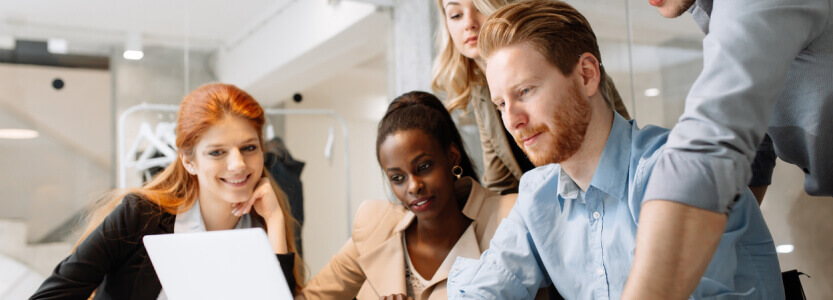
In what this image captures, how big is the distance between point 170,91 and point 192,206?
1.23m

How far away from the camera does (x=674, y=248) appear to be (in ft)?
2.50

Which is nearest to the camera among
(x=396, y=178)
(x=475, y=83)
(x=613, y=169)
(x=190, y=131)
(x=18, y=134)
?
(x=613, y=169)

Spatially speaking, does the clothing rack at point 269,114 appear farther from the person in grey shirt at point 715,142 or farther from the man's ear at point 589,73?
the person in grey shirt at point 715,142

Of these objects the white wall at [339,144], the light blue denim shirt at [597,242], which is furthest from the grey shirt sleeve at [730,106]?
the white wall at [339,144]

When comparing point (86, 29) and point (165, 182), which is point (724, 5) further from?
point (86, 29)

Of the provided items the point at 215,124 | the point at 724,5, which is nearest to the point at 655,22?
the point at 724,5

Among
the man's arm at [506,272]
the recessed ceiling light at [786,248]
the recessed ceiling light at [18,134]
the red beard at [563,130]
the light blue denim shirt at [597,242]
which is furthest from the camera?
the recessed ceiling light at [18,134]

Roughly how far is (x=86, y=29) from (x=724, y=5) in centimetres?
293

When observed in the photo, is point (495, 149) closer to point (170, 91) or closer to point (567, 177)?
point (567, 177)

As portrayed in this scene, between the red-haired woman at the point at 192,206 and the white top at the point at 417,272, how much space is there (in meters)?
0.34

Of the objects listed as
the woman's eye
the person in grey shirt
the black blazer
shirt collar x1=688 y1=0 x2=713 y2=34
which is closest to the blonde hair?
the woman's eye

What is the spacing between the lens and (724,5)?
2.81 ft

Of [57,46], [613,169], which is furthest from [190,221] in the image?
[57,46]

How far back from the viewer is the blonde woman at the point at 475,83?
6.63 ft
